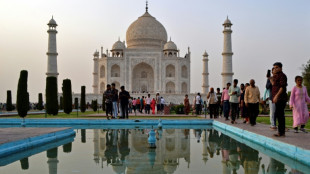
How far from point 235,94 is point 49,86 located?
9.05m

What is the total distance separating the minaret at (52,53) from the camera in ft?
87.2

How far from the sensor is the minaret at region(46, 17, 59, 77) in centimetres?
2659

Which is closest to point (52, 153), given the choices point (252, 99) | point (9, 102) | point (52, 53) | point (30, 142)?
point (30, 142)

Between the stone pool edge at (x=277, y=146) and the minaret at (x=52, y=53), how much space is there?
72.9ft

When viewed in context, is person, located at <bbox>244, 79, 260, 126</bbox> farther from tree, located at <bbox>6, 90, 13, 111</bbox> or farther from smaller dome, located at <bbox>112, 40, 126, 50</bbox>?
smaller dome, located at <bbox>112, 40, 126, 50</bbox>

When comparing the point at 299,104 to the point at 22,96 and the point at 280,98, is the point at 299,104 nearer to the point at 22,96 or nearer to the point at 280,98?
the point at 280,98

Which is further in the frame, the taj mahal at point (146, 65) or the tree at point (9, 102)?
the taj mahal at point (146, 65)

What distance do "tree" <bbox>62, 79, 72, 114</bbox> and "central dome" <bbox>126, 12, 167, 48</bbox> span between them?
19.9 metres

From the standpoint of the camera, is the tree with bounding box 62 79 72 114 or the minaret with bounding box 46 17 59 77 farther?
the minaret with bounding box 46 17 59 77

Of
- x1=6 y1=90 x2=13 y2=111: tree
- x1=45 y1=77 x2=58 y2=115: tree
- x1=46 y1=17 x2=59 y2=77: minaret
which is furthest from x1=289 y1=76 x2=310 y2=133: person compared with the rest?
x1=46 y1=17 x2=59 y2=77: minaret

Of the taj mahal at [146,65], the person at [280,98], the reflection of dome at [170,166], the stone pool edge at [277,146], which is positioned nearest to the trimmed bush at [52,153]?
the reflection of dome at [170,166]

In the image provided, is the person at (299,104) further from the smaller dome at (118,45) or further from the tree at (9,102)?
the smaller dome at (118,45)

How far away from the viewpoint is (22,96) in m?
12.8

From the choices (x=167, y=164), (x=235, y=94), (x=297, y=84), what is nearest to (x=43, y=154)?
(x=167, y=164)
